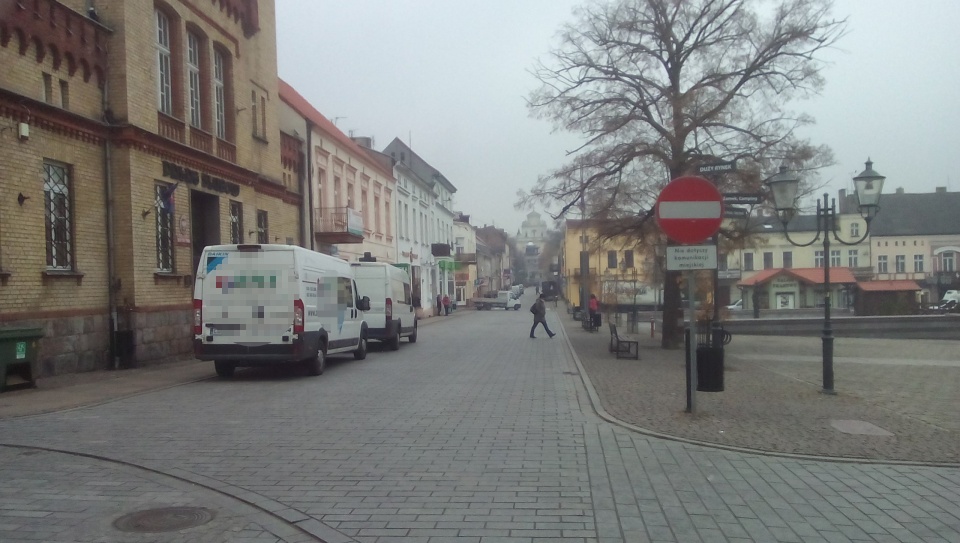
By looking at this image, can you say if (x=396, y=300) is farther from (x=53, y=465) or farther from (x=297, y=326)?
(x=53, y=465)

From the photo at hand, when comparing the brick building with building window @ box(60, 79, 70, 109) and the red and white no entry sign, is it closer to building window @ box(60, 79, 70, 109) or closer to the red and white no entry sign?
building window @ box(60, 79, 70, 109)

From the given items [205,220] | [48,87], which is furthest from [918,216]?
[48,87]

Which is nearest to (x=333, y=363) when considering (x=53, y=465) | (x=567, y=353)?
(x=567, y=353)

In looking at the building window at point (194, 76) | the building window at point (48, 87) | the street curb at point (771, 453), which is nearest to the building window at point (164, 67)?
the building window at point (194, 76)

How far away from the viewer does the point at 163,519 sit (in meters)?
5.75

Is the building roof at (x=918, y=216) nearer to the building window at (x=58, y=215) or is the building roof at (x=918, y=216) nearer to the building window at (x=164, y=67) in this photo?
the building window at (x=164, y=67)

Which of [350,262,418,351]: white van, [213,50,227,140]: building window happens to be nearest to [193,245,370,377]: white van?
[350,262,418,351]: white van

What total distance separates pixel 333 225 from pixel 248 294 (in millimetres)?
18947

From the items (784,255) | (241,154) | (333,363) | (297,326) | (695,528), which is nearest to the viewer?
(695,528)

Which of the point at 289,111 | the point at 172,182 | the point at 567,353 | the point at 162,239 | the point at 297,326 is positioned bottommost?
the point at 567,353

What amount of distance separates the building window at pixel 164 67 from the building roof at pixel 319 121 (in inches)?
348

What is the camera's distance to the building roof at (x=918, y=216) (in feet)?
185

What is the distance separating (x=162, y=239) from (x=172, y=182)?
4.59ft

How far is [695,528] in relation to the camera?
18.1 ft
